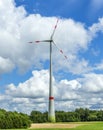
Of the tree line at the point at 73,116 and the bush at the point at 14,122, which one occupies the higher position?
the tree line at the point at 73,116

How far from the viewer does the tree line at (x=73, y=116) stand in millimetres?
177250

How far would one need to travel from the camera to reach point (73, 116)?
608 ft

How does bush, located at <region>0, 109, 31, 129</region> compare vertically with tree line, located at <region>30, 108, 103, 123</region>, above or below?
below

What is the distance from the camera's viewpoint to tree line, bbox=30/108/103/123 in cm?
17725

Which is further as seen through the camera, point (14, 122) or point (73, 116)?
point (73, 116)

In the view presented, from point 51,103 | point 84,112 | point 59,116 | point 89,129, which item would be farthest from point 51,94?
point 84,112

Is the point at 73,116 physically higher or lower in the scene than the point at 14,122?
higher

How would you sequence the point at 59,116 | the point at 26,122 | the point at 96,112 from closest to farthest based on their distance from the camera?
the point at 26,122 < the point at 59,116 < the point at 96,112

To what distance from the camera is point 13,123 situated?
10594 cm

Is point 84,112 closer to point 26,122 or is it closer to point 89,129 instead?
point 26,122

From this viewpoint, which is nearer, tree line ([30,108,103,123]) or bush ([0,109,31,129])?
bush ([0,109,31,129])

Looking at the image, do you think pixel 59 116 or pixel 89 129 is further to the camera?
pixel 59 116

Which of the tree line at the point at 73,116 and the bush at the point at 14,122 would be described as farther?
the tree line at the point at 73,116

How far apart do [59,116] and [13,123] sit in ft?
263
